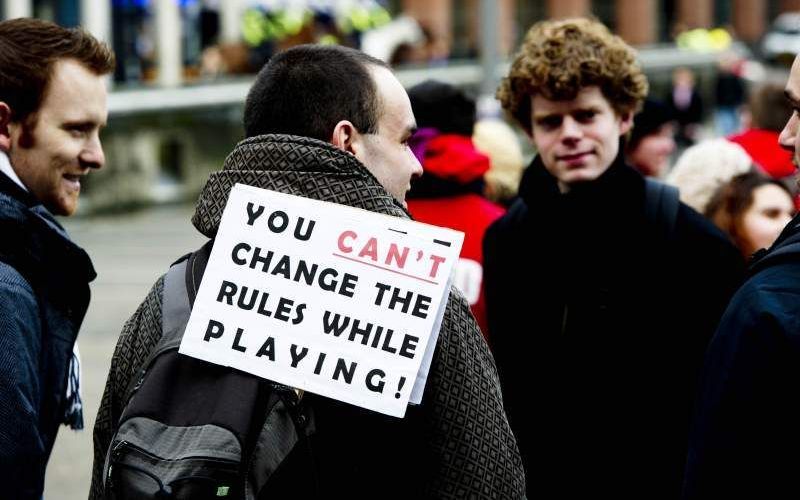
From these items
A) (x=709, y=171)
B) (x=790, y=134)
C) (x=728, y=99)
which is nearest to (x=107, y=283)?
(x=709, y=171)

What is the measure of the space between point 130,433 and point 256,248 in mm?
401

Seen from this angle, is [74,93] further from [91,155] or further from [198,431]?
[198,431]

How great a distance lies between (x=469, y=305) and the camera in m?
2.56

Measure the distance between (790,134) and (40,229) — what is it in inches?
62.4

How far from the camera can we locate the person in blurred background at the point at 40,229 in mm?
2664

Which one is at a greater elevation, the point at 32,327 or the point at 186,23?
the point at 32,327

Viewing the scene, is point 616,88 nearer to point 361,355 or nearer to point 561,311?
point 561,311

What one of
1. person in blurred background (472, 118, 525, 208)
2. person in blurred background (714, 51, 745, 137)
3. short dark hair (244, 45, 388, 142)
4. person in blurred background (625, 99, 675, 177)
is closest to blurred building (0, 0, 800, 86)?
person in blurred background (472, 118, 525, 208)

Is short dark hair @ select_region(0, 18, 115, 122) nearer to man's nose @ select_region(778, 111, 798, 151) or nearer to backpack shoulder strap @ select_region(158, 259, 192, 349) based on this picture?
backpack shoulder strap @ select_region(158, 259, 192, 349)

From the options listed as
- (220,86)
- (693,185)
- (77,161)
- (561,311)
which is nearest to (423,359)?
(77,161)

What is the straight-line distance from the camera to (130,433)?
2229 millimetres

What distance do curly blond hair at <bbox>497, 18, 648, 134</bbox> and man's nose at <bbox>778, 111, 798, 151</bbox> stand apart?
1358mm

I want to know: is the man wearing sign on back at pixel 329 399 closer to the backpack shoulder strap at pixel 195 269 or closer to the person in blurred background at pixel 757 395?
the backpack shoulder strap at pixel 195 269

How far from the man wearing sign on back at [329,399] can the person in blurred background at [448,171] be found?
6.33 ft
